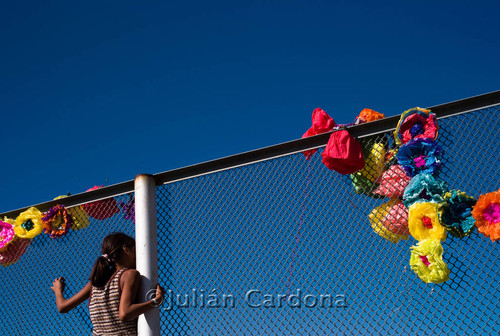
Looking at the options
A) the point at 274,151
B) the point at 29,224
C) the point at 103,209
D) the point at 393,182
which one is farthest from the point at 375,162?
the point at 29,224

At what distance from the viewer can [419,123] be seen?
2773mm

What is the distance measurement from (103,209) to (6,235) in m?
0.94

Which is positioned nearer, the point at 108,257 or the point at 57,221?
the point at 108,257

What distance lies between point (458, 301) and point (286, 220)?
2.99ft

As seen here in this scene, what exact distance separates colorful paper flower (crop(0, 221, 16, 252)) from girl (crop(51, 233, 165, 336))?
3.61ft

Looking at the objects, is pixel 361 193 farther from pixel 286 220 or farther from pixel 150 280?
pixel 150 280

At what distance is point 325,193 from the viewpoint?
2914 millimetres

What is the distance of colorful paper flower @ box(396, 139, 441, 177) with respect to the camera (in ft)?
9.10

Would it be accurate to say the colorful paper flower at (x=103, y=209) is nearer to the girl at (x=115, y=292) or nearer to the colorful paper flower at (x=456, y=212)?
the girl at (x=115, y=292)

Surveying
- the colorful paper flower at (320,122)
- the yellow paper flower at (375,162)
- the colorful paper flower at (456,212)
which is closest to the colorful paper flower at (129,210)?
the colorful paper flower at (320,122)

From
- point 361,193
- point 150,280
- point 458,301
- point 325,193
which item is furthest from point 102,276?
point 458,301

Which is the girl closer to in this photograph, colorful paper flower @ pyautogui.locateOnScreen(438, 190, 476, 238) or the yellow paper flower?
the yellow paper flower

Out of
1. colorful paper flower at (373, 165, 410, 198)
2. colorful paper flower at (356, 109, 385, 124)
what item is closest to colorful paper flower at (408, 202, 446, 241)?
colorful paper flower at (373, 165, 410, 198)

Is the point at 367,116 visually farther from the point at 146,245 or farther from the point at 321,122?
the point at 146,245
